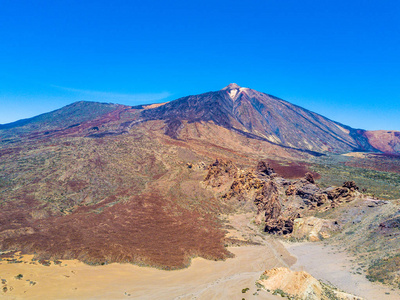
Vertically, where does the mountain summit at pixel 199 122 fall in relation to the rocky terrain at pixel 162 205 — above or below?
above

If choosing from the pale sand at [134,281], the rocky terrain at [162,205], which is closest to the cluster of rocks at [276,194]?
the rocky terrain at [162,205]

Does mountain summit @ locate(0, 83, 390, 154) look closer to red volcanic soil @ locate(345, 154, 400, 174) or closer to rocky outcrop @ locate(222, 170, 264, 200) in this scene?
red volcanic soil @ locate(345, 154, 400, 174)

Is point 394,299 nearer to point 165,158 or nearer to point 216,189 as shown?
point 216,189

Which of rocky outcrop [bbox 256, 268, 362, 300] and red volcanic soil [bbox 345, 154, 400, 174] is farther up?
red volcanic soil [bbox 345, 154, 400, 174]

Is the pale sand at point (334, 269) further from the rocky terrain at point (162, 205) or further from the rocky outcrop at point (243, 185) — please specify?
the rocky outcrop at point (243, 185)

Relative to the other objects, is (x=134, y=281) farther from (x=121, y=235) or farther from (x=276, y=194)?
(x=276, y=194)

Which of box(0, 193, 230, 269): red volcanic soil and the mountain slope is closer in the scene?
box(0, 193, 230, 269): red volcanic soil

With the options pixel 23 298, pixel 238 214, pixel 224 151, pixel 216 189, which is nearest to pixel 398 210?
pixel 238 214

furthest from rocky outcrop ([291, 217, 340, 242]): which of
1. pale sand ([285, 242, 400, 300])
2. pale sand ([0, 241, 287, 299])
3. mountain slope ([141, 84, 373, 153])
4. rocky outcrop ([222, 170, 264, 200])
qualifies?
mountain slope ([141, 84, 373, 153])
